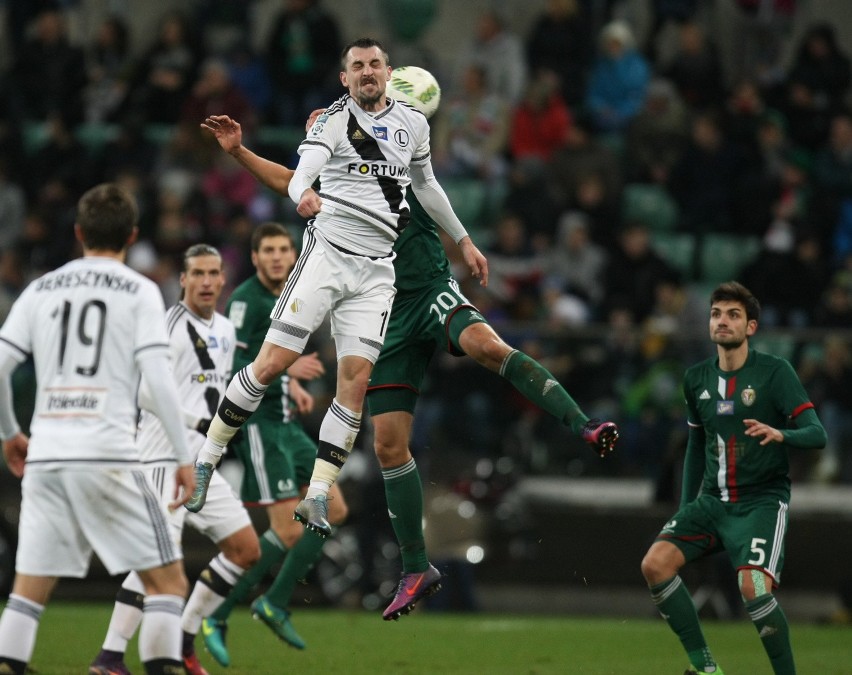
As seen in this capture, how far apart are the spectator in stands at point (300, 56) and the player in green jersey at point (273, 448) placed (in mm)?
8356

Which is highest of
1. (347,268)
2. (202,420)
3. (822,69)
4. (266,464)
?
(822,69)

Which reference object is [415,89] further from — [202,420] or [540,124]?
[540,124]

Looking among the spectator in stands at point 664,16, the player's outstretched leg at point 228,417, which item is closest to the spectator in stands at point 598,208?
the spectator in stands at point 664,16

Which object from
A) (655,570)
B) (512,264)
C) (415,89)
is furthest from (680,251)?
(655,570)

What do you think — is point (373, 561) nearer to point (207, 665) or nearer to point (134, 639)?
point (134, 639)

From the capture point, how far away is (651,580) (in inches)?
336

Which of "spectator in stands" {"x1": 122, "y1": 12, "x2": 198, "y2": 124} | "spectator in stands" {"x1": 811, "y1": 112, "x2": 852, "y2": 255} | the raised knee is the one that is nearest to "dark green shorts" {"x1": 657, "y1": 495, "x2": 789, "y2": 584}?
the raised knee

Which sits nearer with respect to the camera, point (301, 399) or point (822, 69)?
point (301, 399)

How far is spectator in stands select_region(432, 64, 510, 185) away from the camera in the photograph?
17.3m

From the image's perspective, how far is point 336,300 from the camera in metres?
8.01

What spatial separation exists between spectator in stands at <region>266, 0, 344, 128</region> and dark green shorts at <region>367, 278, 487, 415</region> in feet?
32.0

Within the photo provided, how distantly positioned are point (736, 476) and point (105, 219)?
4.24m

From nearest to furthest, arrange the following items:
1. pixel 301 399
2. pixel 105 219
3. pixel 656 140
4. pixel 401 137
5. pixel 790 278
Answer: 1. pixel 105 219
2. pixel 401 137
3. pixel 301 399
4. pixel 790 278
5. pixel 656 140

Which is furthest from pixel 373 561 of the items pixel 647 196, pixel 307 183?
pixel 307 183
